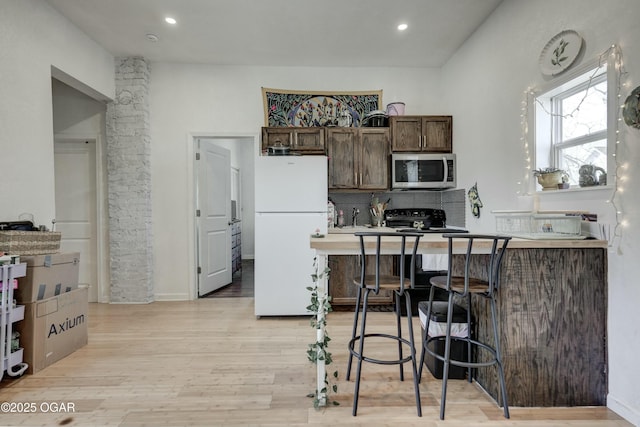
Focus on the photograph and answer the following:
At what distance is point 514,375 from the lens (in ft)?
5.99

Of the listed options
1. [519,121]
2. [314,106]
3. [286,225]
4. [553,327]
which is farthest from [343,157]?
[553,327]

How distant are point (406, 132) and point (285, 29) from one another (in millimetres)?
1710

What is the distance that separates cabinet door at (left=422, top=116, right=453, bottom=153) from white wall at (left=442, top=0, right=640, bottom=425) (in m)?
0.11

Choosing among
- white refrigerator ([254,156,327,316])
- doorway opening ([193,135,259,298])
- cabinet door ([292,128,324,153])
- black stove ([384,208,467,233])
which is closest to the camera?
white refrigerator ([254,156,327,316])

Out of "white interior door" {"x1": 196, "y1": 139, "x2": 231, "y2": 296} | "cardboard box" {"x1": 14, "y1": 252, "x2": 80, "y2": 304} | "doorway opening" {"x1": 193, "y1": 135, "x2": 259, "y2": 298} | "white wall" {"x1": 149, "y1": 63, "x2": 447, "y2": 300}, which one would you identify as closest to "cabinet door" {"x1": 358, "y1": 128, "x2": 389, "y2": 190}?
"white wall" {"x1": 149, "y1": 63, "x2": 447, "y2": 300}

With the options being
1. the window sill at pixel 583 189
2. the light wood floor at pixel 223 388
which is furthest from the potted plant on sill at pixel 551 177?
the light wood floor at pixel 223 388

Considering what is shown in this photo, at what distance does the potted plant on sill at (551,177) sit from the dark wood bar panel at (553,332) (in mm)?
567

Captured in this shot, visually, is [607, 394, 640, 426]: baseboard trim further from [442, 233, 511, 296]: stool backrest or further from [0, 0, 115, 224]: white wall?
[0, 0, 115, 224]: white wall

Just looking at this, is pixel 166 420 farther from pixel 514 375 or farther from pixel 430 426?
pixel 514 375

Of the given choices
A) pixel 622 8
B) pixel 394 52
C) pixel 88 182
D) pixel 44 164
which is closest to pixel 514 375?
pixel 622 8

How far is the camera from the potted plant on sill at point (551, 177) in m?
2.15

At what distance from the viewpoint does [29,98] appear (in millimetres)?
2611

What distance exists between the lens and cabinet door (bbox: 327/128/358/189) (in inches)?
147

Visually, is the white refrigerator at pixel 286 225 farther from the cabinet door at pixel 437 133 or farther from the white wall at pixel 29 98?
the white wall at pixel 29 98
